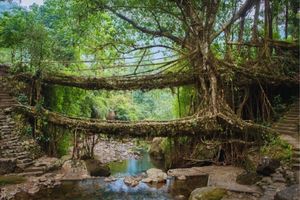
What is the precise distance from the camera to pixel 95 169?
12406mm

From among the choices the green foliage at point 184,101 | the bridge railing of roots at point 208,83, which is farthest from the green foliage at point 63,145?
the green foliage at point 184,101

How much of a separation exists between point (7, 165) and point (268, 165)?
7296 mm

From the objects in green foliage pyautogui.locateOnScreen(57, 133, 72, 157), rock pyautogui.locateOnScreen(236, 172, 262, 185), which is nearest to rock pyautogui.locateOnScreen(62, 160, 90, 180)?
green foliage pyautogui.locateOnScreen(57, 133, 72, 157)

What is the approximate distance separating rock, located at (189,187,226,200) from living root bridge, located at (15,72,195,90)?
4.07m

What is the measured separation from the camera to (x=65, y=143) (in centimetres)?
1477

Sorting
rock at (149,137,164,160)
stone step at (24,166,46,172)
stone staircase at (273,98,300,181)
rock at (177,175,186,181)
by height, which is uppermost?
stone staircase at (273,98,300,181)

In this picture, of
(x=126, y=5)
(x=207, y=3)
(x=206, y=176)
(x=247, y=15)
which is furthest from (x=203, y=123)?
(x=126, y=5)

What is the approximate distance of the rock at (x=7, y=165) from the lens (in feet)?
34.6

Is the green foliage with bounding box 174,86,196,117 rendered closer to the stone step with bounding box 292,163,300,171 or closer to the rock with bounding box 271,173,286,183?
the rock with bounding box 271,173,286,183

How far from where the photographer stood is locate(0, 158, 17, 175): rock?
1055cm

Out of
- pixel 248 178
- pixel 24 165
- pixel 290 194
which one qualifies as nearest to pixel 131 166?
pixel 24 165

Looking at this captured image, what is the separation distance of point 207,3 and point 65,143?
26.1ft

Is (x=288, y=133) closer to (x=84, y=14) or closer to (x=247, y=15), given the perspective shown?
(x=247, y=15)

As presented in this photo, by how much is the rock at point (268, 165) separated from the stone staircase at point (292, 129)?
52 centimetres
